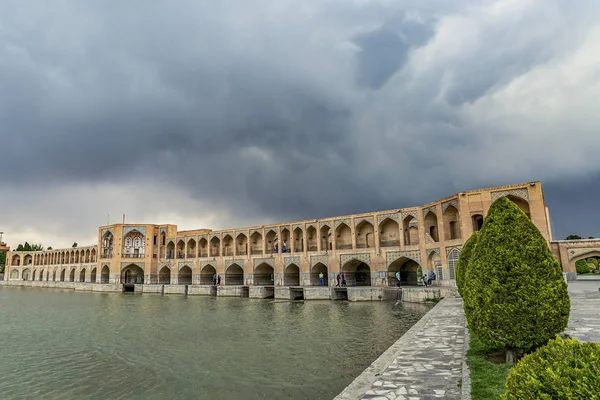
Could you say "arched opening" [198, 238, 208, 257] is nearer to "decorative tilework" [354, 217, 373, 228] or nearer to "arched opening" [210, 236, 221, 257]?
"arched opening" [210, 236, 221, 257]

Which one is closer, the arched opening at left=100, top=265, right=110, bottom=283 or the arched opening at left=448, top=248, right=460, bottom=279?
the arched opening at left=448, top=248, right=460, bottom=279

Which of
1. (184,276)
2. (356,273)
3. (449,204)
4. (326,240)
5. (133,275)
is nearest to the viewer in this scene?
(449,204)

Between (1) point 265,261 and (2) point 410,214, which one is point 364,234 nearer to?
(2) point 410,214

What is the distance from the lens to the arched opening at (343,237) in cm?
2688

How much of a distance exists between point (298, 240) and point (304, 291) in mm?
7667

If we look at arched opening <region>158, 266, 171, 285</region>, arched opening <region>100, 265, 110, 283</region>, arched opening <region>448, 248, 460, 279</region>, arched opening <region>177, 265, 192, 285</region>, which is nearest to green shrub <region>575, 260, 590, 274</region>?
arched opening <region>448, 248, 460, 279</region>

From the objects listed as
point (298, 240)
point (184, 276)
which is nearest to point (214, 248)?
point (184, 276)

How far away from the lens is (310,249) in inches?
1156

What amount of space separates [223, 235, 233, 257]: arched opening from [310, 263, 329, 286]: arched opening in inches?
385

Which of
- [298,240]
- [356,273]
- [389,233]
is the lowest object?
[356,273]

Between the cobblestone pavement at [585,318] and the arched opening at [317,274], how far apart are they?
1667 cm

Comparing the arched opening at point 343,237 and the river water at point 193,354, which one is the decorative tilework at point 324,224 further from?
the river water at point 193,354

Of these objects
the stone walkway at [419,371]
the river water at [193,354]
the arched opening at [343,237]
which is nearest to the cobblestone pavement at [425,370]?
the stone walkway at [419,371]

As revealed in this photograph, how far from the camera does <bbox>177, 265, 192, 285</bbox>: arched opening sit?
36281 millimetres
